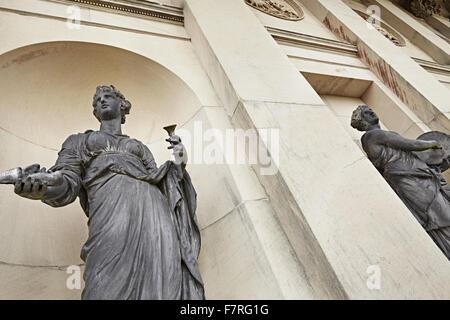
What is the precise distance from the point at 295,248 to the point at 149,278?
991 mm

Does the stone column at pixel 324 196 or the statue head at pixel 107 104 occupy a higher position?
the statue head at pixel 107 104

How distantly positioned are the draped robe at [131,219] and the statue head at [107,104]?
24 cm

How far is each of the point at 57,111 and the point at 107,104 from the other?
1.14 meters

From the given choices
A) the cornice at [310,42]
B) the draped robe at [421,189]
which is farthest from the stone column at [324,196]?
the cornice at [310,42]

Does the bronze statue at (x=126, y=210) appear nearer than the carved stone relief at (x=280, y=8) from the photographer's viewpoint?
Yes

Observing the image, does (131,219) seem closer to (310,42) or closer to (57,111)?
(57,111)

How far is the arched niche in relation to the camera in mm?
2703

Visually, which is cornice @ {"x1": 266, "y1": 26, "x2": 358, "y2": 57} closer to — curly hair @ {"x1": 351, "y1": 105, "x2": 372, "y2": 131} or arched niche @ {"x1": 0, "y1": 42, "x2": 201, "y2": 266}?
curly hair @ {"x1": 351, "y1": 105, "x2": 372, "y2": 131}

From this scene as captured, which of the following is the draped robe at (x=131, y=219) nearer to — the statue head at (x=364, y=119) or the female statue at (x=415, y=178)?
the female statue at (x=415, y=178)

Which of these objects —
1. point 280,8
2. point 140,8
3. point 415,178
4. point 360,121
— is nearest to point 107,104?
point 140,8

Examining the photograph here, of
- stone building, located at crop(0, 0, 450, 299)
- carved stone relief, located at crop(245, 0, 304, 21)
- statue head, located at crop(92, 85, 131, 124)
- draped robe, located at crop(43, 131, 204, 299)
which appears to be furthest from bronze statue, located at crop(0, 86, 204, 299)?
carved stone relief, located at crop(245, 0, 304, 21)

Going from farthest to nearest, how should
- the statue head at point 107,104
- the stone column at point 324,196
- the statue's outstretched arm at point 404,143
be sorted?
the statue's outstretched arm at point 404,143, the statue head at point 107,104, the stone column at point 324,196

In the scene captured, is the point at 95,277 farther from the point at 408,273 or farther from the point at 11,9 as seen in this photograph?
the point at 11,9

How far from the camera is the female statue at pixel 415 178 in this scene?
2.74 meters
